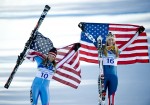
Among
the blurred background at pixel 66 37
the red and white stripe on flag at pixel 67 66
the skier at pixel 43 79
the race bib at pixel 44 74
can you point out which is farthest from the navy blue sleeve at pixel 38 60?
the blurred background at pixel 66 37

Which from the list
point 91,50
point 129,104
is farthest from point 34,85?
point 129,104

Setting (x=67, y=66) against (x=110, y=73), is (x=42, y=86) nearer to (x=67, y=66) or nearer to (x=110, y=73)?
(x=67, y=66)

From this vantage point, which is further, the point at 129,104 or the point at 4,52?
the point at 4,52

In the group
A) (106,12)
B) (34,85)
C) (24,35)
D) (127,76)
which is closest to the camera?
(34,85)

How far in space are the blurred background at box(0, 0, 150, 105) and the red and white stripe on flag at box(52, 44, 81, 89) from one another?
0.46 m

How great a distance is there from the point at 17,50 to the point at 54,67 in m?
3.85

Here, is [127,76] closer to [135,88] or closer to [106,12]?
[135,88]

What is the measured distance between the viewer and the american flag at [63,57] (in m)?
6.21

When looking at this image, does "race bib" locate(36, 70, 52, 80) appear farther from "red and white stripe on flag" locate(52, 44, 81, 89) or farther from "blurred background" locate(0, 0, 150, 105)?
"blurred background" locate(0, 0, 150, 105)

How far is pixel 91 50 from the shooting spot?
20.9 feet

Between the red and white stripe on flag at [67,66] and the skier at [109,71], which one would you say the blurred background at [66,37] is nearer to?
the red and white stripe on flag at [67,66]

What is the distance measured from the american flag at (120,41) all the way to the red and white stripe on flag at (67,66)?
16cm

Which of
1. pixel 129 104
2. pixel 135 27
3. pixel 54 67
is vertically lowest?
pixel 129 104

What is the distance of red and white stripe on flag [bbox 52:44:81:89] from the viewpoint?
6285 millimetres
